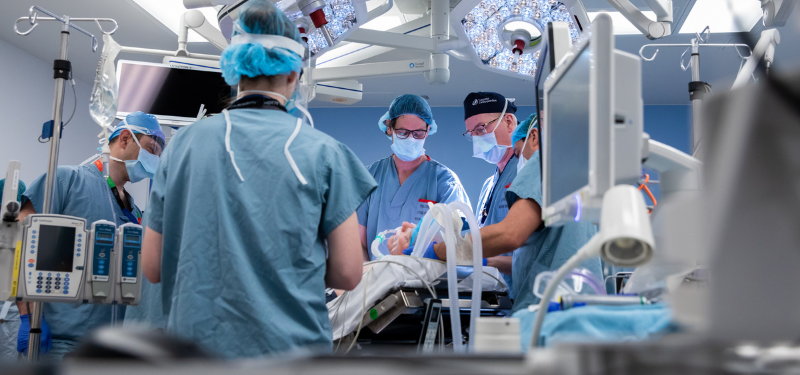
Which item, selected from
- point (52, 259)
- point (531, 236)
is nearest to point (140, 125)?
point (52, 259)

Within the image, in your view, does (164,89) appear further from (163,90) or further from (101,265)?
(101,265)

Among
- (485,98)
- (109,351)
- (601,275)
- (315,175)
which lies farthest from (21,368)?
(485,98)

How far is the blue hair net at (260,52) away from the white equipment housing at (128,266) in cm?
111

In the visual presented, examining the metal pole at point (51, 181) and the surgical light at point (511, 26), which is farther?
the surgical light at point (511, 26)

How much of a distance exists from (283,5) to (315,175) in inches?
46.1

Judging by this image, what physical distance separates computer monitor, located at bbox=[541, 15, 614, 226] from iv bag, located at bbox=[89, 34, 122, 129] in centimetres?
220

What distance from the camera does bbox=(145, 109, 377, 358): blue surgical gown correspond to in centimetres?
134

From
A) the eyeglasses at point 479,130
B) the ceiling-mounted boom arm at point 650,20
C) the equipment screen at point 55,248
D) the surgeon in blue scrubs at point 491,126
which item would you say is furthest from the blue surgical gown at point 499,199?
the equipment screen at point 55,248

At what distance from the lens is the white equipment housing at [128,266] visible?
2359 mm

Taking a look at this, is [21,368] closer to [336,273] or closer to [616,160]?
[616,160]

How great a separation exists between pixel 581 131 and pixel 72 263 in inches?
75.3

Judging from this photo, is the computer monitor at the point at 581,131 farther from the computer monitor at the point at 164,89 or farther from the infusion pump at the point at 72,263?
the computer monitor at the point at 164,89

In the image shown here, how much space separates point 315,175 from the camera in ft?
4.66

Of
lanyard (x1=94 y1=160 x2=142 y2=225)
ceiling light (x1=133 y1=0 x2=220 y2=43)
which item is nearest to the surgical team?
lanyard (x1=94 y1=160 x2=142 y2=225)
